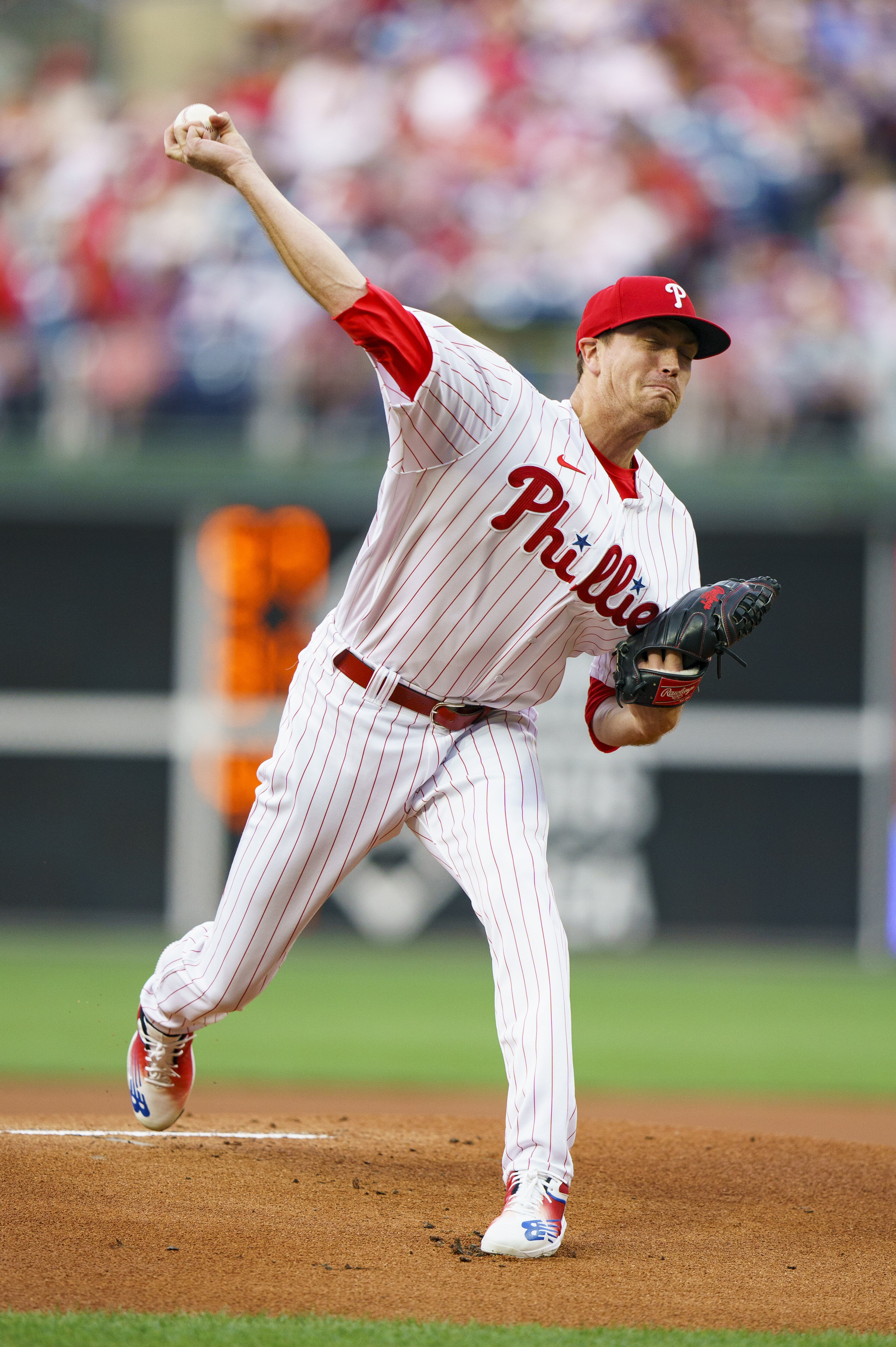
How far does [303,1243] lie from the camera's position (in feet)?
9.68

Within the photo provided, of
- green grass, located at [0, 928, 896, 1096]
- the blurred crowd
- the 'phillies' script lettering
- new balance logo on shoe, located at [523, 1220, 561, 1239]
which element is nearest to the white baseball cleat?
new balance logo on shoe, located at [523, 1220, 561, 1239]

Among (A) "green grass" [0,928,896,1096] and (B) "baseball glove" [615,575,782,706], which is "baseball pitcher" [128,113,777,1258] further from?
(A) "green grass" [0,928,896,1096]

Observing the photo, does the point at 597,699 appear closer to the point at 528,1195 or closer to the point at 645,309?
the point at 645,309

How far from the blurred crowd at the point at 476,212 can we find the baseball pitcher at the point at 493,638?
6.06 meters

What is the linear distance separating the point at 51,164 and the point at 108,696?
3.95m

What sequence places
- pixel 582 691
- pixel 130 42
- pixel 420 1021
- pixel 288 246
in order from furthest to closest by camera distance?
pixel 130 42
pixel 582 691
pixel 420 1021
pixel 288 246

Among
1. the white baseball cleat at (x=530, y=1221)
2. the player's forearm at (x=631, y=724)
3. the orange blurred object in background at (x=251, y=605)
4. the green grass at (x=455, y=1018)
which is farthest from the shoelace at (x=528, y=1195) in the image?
the orange blurred object in background at (x=251, y=605)

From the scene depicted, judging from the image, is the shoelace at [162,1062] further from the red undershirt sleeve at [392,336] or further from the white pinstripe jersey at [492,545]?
the red undershirt sleeve at [392,336]

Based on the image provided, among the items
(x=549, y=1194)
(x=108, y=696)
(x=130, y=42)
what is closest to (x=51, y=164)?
(x=130, y=42)

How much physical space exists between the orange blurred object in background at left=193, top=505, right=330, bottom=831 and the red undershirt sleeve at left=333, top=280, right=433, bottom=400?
21.2ft

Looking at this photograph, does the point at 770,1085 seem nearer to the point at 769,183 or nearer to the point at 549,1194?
the point at 549,1194

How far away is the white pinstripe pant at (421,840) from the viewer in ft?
9.81

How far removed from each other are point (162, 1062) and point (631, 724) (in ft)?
4.21

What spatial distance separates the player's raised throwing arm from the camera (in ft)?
9.23
